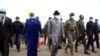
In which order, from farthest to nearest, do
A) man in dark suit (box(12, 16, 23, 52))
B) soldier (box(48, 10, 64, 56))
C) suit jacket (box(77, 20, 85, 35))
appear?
man in dark suit (box(12, 16, 23, 52)) → suit jacket (box(77, 20, 85, 35)) → soldier (box(48, 10, 64, 56))

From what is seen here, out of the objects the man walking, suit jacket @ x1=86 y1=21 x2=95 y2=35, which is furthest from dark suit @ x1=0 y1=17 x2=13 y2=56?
suit jacket @ x1=86 y1=21 x2=95 y2=35

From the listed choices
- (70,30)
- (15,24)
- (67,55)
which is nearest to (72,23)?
(70,30)

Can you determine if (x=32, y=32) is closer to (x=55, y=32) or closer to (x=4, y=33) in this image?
(x=55, y=32)

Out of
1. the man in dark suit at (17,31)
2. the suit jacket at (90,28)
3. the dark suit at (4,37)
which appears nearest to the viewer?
the dark suit at (4,37)

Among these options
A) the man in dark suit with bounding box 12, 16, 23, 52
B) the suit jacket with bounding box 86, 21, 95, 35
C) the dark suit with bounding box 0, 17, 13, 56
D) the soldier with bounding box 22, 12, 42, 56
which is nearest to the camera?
the dark suit with bounding box 0, 17, 13, 56

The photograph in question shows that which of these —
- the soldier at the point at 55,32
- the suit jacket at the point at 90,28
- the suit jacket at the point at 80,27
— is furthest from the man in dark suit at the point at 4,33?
the suit jacket at the point at 90,28

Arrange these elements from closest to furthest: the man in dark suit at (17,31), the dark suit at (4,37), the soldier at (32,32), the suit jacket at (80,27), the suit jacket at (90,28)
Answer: the dark suit at (4,37)
the soldier at (32,32)
the suit jacket at (80,27)
the suit jacket at (90,28)
the man in dark suit at (17,31)

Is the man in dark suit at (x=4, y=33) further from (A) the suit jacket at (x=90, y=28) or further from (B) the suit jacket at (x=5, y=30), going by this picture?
(A) the suit jacket at (x=90, y=28)

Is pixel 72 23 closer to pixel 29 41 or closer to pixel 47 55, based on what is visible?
pixel 47 55

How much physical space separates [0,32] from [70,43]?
4357 mm

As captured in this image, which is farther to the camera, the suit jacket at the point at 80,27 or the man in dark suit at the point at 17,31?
the man in dark suit at the point at 17,31

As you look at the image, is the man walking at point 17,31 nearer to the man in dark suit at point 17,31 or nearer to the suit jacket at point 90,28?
the man in dark suit at point 17,31

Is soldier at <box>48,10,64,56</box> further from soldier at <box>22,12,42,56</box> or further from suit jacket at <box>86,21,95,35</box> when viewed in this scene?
suit jacket at <box>86,21,95,35</box>

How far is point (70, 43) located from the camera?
12.9 metres
